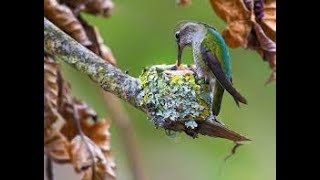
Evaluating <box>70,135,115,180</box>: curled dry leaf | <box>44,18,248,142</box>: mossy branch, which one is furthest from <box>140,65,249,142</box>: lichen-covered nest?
<box>70,135,115,180</box>: curled dry leaf

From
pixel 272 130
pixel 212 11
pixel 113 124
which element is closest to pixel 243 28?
pixel 212 11

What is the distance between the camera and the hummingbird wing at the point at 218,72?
99cm

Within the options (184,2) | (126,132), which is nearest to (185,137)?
(126,132)

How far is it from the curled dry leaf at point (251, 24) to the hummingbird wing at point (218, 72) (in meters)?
0.14

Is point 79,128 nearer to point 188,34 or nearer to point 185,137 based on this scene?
point 185,137

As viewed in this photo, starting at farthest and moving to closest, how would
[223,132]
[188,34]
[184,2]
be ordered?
1. [184,2]
2. [188,34]
3. [223,132]

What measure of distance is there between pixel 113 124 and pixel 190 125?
1.38 ft

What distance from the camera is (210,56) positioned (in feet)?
3.38

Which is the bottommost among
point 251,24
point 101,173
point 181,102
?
point 101,173

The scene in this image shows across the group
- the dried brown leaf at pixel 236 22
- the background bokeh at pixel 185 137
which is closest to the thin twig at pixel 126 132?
the background bokeh at pixel 185 137

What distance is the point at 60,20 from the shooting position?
1.29 meters

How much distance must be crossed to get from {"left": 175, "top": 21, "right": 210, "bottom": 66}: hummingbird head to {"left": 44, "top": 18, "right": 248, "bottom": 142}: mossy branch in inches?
1.3

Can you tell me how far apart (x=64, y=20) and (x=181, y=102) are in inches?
14.0

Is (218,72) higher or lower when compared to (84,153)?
higher
